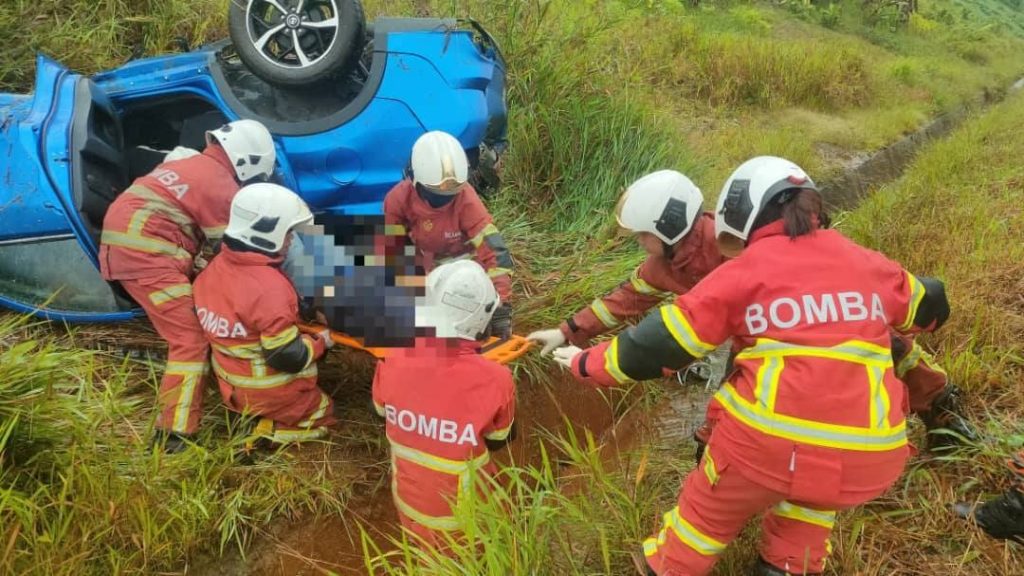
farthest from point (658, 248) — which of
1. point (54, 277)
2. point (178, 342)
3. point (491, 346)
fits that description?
point (54, 277)

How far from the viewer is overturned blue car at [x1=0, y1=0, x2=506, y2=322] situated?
2.95 m

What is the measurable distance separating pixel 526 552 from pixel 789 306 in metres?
0.99

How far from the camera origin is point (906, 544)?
222 centimetres

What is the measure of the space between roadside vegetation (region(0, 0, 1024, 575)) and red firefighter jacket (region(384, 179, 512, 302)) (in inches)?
19.4

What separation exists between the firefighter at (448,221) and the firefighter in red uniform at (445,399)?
99 cm

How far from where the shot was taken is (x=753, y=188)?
193 centimetres

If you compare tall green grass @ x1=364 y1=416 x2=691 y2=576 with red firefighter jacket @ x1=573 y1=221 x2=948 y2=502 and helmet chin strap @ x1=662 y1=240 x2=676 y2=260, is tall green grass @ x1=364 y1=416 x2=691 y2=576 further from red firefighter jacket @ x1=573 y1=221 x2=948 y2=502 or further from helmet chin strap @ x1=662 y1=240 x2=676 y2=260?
helmet chin strap @ x1=662 y1=240 x2=676 y2=260

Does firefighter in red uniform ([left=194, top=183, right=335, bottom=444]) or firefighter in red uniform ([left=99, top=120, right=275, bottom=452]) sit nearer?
firefighter in red uniform ([left=194, top=183, right=335, bottom=444])

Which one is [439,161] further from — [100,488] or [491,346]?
[100,488]

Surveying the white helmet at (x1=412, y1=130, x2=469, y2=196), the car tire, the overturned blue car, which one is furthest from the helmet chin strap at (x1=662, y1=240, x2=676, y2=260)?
the car tire

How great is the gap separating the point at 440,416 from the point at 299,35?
90.5 inches

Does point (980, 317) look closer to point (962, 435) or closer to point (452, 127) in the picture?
point (962, 435)

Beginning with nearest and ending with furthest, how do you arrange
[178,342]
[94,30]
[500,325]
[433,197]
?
[178,342], [500,325], [433,197], [94,30]

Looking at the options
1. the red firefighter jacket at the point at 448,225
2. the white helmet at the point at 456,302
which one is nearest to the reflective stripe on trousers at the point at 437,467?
the white helmet at the point at 456,302
